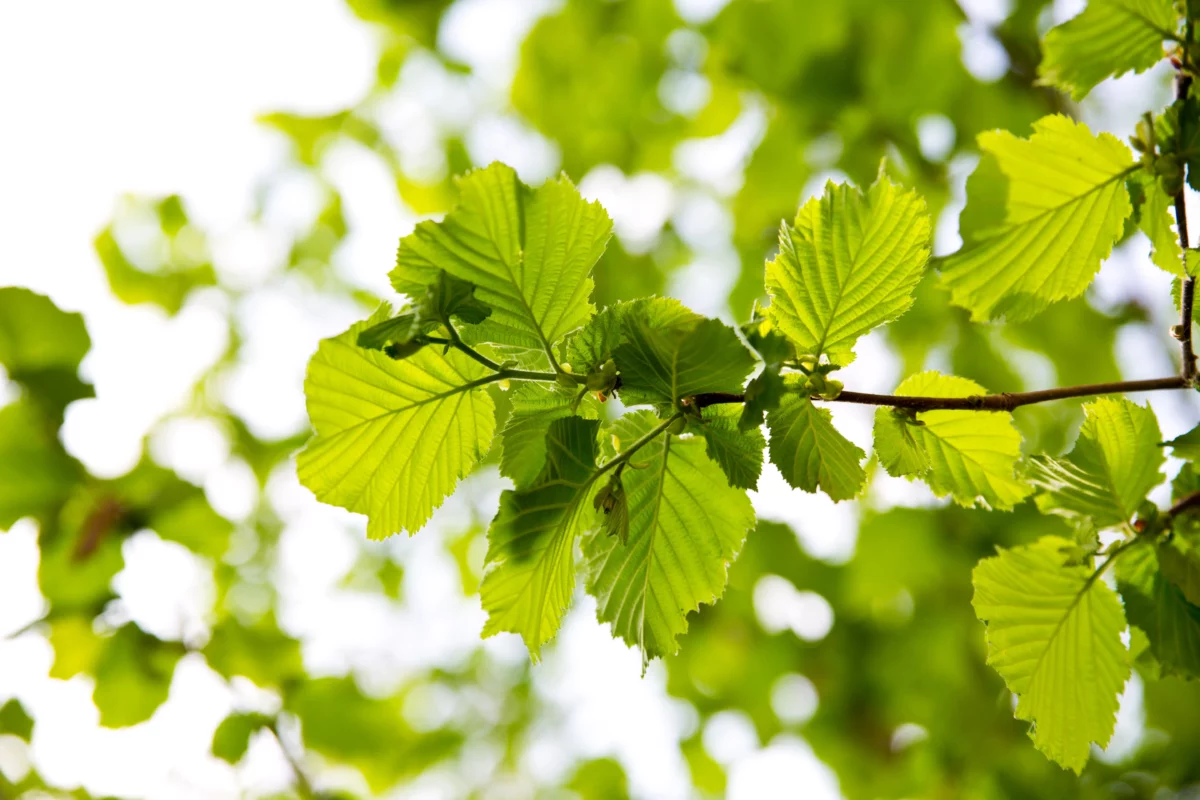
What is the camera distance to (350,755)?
1.47 metres

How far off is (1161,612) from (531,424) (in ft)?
1.35

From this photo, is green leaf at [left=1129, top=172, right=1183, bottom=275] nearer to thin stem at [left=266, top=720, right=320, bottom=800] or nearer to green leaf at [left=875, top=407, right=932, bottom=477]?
green leaf at [left=875, top=407, right=932, bottom=477]

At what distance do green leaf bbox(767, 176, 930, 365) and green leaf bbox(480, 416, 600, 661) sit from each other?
0.49 feet

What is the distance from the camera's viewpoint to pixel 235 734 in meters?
1.26

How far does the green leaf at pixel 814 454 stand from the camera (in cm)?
51

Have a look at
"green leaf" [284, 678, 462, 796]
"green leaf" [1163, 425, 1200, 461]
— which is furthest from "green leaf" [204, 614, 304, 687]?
"green leaf" [1163, 425, 1200, 461]

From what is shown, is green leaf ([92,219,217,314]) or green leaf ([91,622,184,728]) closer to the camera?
green leaf ([91,622,184,728])

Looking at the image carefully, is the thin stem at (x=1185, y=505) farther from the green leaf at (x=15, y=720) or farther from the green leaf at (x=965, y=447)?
the green leaf at (x=15, y=720)

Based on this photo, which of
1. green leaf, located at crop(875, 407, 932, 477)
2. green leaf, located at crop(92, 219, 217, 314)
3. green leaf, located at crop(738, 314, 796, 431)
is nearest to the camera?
green leaf, located at crop(738, 314, 796, 431)

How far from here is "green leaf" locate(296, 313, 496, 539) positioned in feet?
1.72

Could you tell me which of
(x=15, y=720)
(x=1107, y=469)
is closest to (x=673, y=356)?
(x=1107, y=469)

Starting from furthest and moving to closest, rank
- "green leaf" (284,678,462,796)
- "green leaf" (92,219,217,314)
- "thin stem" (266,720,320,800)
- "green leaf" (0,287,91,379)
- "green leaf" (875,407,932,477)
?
"green leaf" (92,219,217,314), "green leaf" (284,678,462,796), "thin stem" (266,720,320,800), "green leaf" (0,287,91,379), "green leaf" (875,407,932,477)

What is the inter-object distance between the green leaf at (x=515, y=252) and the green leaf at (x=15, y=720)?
133cm

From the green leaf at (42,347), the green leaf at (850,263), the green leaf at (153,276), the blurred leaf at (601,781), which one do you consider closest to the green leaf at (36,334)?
the green leaf at (42,347)
